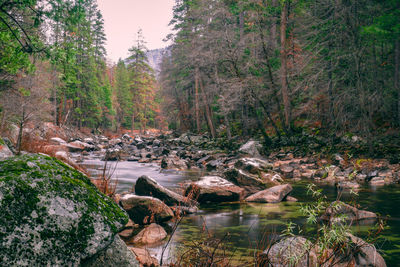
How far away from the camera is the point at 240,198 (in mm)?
8758

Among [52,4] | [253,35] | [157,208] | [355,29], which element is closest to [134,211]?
[157,208]

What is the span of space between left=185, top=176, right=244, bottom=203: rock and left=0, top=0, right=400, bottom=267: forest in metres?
0.04

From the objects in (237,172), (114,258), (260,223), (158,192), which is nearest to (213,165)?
(237,172)

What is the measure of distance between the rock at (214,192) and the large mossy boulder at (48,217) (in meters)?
5.41

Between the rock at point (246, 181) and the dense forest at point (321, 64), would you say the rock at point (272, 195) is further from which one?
the dense forest at point (321, 64)

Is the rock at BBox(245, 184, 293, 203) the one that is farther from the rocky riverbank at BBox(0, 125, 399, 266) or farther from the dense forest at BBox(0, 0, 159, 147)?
the dense forest at BBox(0, 0, 159, 147)

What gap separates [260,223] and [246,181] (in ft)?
Result: 11.9

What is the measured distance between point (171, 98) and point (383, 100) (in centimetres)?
2776

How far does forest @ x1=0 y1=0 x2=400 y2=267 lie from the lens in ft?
8.29

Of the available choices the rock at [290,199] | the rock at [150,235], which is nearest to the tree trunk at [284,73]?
the rock at [290,199]

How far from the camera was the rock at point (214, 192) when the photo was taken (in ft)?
26.9

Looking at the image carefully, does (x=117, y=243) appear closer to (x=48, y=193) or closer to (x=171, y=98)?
(x=48, y=193)

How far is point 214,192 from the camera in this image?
27.4 ft

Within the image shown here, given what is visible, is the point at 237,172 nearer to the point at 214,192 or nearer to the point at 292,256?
the point at 214,192
